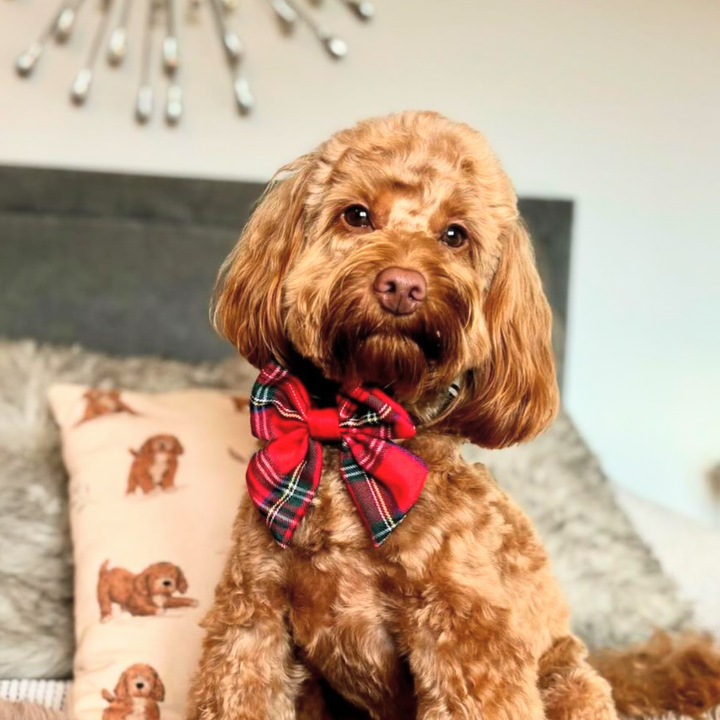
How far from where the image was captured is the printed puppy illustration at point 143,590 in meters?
1.30

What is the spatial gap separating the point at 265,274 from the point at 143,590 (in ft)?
1.97

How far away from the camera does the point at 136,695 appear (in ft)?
3.97

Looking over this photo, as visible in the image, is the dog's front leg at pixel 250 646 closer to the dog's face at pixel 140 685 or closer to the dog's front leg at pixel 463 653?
the dog's front leg at pixel 463 653

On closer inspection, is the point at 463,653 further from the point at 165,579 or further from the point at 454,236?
the point at 165,579

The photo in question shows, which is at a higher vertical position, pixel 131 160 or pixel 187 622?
pixel 131 160

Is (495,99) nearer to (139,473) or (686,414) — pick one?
(686,414)

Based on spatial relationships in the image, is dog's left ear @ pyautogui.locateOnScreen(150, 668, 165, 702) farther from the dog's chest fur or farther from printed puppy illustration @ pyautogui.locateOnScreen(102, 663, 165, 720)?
the dog's chest fur

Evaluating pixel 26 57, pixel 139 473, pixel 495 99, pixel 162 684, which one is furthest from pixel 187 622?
pixel 495 99

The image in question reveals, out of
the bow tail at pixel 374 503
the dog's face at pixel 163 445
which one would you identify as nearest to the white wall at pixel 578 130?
the dog's face at pixel 163 445

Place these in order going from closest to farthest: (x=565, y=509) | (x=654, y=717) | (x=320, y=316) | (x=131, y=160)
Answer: (x=320, y=316) → (x=654, y=717) → (x=565, y=509) → (x=131, y=160)

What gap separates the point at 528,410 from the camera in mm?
956

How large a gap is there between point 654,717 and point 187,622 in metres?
0.66

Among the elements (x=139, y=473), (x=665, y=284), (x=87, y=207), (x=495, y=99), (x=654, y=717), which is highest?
(x=495, y=99)

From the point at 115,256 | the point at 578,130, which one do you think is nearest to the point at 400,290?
the point at 115,256
